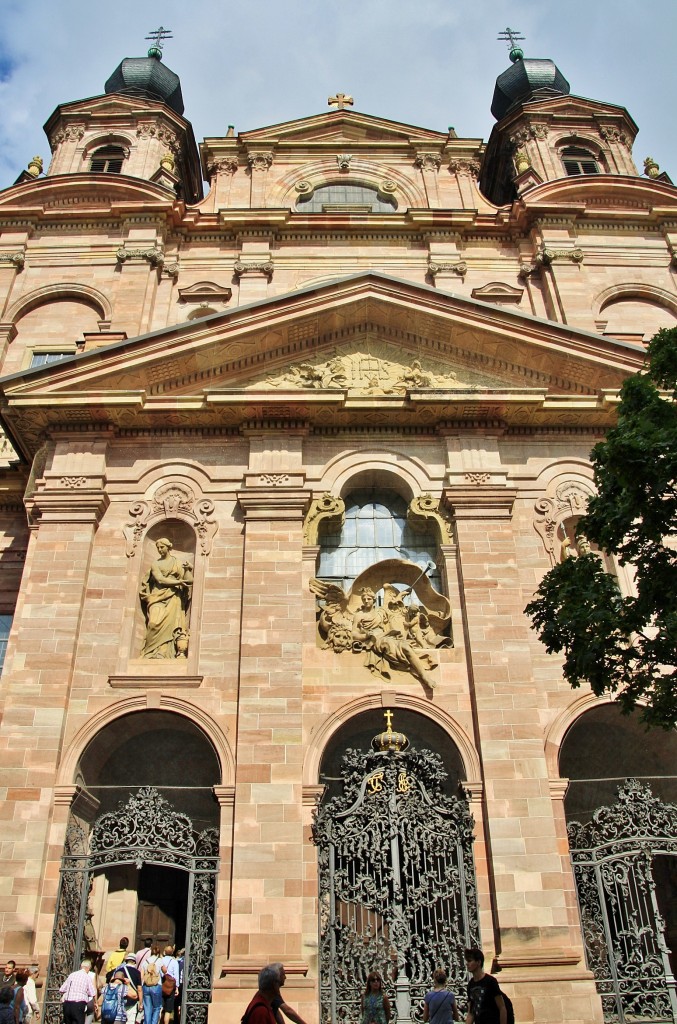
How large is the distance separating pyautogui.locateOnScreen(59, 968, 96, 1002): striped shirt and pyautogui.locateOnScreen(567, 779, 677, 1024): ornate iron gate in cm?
689

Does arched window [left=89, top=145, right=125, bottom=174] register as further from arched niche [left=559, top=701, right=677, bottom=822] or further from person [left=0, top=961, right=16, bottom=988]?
person [left=0, top=961, right=16, bottom=988]

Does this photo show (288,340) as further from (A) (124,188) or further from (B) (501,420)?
(A) (124,188)

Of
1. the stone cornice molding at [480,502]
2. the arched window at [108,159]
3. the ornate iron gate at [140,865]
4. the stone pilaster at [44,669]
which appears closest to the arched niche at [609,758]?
the stone cornice molding at [480,502]

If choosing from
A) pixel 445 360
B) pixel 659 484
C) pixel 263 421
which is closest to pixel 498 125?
pixel 445 360

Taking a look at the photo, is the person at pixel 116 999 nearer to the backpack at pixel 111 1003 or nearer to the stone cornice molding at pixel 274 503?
the backpack at pixel 111 1003

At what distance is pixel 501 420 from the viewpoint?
56.3 feet

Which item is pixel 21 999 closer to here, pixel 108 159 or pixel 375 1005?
pixel 375 1005

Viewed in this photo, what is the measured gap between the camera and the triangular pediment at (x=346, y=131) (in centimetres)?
2766

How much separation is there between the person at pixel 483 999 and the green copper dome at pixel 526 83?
29.8 meters

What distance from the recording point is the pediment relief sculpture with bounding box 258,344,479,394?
1736 cm

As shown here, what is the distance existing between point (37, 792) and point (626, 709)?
28.0 feet

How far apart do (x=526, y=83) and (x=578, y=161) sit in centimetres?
541

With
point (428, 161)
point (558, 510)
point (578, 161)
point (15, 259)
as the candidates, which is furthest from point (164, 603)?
point (578, 161)

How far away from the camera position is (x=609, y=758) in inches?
633
